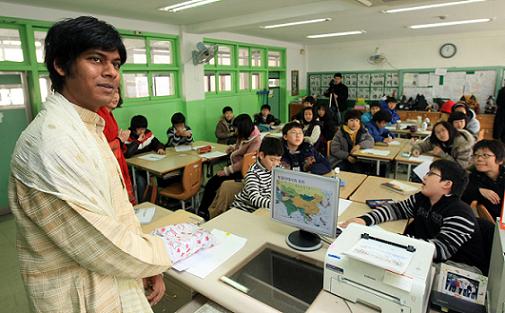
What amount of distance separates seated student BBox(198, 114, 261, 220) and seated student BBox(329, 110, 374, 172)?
3.91ft

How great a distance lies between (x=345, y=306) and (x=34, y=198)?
1.11 meters

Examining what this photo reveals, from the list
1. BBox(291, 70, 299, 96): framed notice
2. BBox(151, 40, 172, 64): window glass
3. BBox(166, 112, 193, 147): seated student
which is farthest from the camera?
BBox(291, 70, 299, 96): framed notice

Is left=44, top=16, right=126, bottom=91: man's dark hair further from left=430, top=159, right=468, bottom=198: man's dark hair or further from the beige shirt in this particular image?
left=430, top=159, right=468, bottom=198: man's dark hair

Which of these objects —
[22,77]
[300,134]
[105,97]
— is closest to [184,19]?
[22,77]

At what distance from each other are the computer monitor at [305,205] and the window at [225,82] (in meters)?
5.67

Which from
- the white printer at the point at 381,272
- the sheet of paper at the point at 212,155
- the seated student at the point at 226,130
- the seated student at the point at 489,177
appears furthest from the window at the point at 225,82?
the white printer at the point at 381,272

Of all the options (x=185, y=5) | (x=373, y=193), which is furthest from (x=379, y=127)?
(x=185, y=5)

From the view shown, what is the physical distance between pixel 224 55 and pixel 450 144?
16.0ft

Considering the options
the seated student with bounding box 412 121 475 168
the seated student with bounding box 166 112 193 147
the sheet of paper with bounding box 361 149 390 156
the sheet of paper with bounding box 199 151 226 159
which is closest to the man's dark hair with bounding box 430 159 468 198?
the seated student with bounding box 412 121 475 168

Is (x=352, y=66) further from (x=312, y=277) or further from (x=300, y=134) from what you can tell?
(x=312, y=277)

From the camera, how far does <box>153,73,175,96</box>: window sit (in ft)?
18.5

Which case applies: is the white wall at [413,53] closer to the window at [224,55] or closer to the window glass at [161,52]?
the window at [224,55]

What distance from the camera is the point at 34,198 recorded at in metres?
Answer: 0.79

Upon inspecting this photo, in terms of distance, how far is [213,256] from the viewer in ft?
4.92
